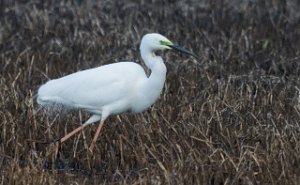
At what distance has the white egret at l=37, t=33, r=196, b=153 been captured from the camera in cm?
713

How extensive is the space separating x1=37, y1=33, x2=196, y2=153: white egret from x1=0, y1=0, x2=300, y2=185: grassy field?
190 millimetres

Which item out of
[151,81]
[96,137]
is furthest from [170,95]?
[96,137]

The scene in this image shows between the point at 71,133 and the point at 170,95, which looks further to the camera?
the point at 170,95

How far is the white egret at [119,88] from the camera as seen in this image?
7.13m

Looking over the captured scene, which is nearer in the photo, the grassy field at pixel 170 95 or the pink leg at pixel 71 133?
the grassy field at pixel 170 95

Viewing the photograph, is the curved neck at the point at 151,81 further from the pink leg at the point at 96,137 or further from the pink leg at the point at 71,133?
the pink leg at the point at 71,133

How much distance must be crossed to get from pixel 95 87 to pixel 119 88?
0.20 m

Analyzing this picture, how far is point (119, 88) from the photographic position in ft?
23.4

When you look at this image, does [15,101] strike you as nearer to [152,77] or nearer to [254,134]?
[152,77]

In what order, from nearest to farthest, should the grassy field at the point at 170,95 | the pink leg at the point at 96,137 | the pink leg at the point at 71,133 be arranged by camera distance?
1. the grassy field at the point at 170,95
2. the pink leg at the point at 96,137
3. the pink leg at the point at 71,133

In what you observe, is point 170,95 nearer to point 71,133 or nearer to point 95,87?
point 95,87

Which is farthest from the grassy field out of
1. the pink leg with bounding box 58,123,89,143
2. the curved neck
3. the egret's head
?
the egret's head

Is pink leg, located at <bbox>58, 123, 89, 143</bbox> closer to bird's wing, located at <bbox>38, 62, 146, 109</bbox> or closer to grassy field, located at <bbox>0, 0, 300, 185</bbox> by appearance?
grassy field, located at <bbox>0, 0, 300, 185</bbox>

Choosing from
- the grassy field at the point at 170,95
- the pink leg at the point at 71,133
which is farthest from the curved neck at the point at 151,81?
the pink leg at the point at 71,133
